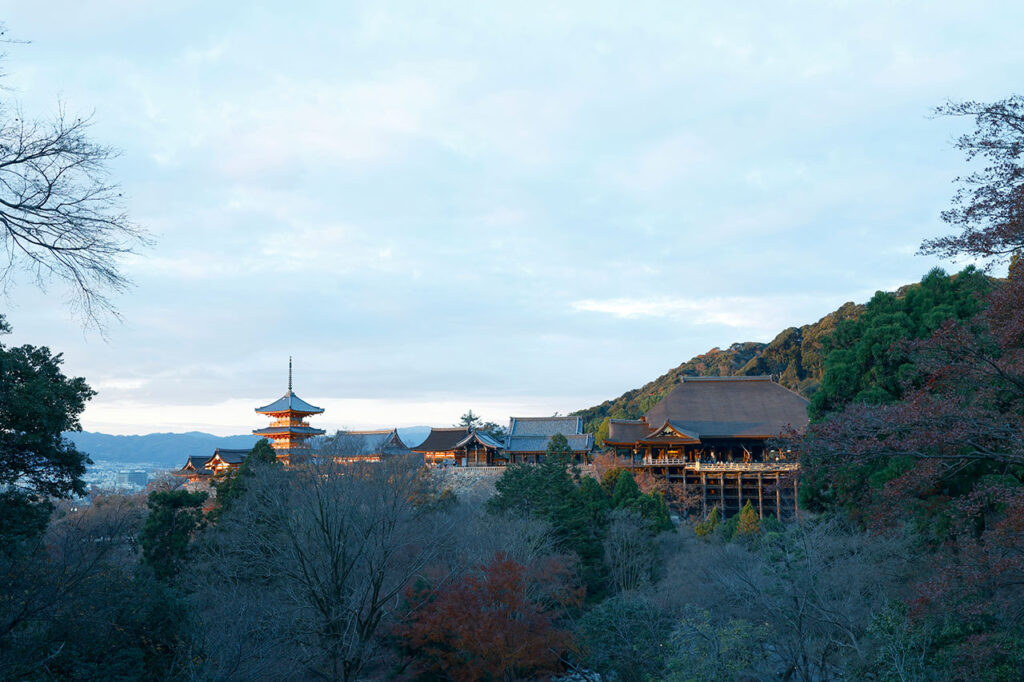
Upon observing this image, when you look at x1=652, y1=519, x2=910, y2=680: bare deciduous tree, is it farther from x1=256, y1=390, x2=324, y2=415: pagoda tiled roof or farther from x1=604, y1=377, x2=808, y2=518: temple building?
x1=256, y1=390, x2=324, y2=415: pagoda tiled roof

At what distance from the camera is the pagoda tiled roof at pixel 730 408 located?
36.5 meters

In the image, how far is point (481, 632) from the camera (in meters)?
13.3

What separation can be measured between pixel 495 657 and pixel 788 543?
595cm

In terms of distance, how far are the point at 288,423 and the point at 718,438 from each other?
22.9m

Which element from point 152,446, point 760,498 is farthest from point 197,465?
point 152,446

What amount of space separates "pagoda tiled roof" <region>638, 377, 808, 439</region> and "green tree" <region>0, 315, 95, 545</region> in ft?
95.6

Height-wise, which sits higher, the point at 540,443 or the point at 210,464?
the point at 540,443

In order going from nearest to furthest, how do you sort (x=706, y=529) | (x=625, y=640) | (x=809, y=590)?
1. (x=809, y=590)
2. (x=625, y=640)
3. (x=706, y=529)

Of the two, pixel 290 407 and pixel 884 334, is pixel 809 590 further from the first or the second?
pixel 290 407

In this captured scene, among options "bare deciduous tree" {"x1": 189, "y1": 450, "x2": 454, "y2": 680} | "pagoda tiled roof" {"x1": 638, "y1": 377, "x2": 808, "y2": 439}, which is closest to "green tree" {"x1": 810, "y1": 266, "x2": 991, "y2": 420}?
"bare deciduous tree" {"x1": 189, "y1": 450, "x2": 454, "y2": 680}

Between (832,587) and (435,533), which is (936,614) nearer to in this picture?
(832,587)

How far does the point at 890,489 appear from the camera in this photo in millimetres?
7688

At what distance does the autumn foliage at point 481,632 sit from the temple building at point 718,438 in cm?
1978

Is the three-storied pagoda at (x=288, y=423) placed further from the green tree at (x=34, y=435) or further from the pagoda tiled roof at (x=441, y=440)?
the green tree at (x=34, y=435)
